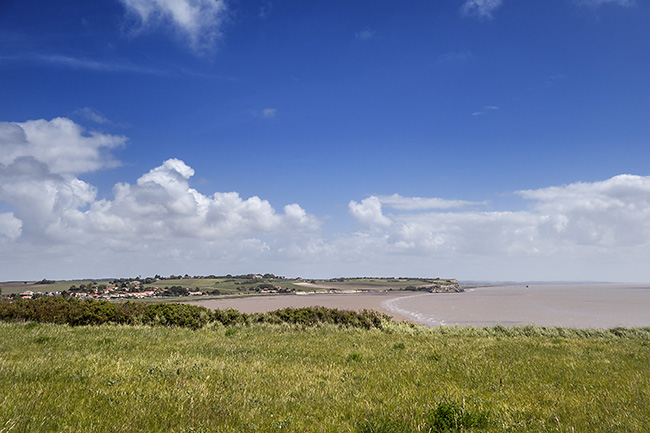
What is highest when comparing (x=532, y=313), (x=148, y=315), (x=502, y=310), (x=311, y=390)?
(x=311, y=390)

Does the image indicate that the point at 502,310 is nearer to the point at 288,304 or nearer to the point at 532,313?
the point at 532,313

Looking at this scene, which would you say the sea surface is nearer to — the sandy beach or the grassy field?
the sandy beach

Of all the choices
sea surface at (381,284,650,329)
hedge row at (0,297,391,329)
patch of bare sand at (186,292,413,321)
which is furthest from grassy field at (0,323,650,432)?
patch of bare sand at (186,292,413,321)

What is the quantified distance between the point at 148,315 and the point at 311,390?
22.4m

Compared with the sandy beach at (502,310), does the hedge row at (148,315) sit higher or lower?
higher

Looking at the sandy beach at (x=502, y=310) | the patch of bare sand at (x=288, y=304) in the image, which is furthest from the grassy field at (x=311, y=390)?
the patch of bare sand at (x=288, y=304)

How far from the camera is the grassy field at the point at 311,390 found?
567 cm

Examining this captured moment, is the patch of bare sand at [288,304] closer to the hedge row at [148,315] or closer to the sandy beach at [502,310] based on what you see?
the sandy beach at [502,310]

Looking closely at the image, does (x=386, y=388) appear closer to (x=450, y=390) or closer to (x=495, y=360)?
(x=450, y=390)

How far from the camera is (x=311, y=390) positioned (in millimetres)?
8008

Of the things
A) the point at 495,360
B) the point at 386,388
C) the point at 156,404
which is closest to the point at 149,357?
Result: the point at 156,404

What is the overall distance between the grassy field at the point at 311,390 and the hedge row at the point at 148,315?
10887mm

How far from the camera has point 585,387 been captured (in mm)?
8633

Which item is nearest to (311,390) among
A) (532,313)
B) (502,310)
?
(532,313)
